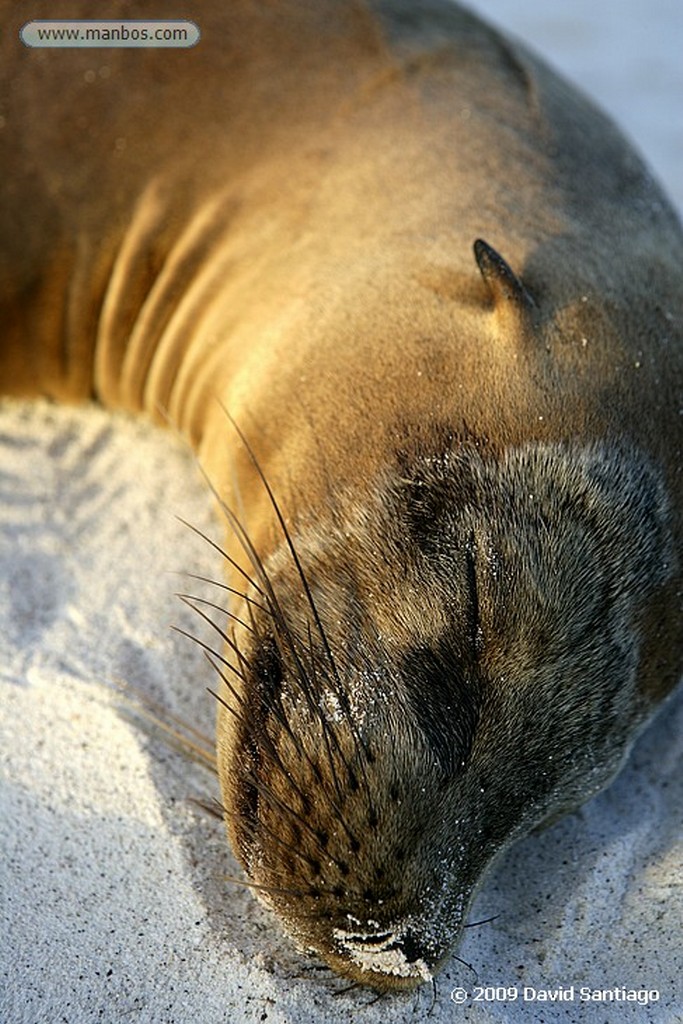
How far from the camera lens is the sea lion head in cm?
190

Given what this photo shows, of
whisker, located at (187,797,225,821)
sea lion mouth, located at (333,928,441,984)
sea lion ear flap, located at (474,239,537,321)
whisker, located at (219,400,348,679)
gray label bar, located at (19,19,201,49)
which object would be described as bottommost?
whisker, located at (187,797,225,821)

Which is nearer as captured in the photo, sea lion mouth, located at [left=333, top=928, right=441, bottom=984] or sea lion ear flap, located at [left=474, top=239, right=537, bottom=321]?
sea lion mouth, located at [left=333, top=928, right=441, bottom=984]

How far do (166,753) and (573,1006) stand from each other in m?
0.88

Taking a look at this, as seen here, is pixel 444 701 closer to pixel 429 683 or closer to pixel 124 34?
pixel 429 683

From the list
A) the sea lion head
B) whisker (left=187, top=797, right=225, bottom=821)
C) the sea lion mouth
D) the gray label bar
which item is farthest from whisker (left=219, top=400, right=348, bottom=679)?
the gray label bar

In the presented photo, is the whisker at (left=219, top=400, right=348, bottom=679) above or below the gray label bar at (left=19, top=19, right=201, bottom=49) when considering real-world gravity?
below

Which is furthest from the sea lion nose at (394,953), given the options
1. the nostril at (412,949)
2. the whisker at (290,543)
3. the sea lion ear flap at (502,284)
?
the sea lion ear flap at (502,284)

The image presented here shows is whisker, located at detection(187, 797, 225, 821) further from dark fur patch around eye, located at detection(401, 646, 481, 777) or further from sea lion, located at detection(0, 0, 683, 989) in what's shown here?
A: dark fur patch around eye, located at detection(401, 646, 481, 777)

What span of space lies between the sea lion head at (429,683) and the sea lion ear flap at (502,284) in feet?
0.95

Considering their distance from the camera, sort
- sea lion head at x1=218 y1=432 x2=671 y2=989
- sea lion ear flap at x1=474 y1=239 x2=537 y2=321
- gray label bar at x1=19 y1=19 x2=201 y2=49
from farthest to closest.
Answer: gray label bar at x1=19 y1=19 x2=201 y2=49
sea lion ear flap at x1=474 y1=239 x2=537 y2=321
sea lion head at x1=218 y1=432 x2=671 y2=989

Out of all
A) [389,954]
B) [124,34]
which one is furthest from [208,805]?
[124,34]

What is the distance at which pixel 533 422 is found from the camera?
215 cm

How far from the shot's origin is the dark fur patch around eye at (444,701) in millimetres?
1945

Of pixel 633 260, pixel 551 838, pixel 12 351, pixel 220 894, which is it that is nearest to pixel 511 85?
pixel 633 260
